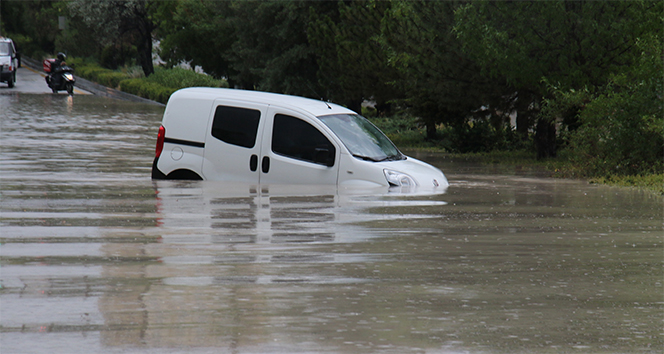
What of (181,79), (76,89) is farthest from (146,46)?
(181,79)

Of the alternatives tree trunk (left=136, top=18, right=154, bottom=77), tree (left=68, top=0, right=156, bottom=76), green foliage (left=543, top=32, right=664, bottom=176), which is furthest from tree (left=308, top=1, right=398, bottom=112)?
tree trunk (left=136, top=18, right=154, bottom=77)

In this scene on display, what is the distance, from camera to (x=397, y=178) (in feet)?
36.0

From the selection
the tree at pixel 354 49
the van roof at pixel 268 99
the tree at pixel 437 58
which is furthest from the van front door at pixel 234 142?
the tree at pixel 354 49

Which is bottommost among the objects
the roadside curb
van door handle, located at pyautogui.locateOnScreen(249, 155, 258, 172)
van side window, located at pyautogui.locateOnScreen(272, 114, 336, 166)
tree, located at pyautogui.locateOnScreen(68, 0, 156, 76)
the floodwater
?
the floodwater

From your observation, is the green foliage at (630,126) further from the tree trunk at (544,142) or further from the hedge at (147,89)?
the hedge at (147,89)

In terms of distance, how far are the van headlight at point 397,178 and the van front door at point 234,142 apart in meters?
1.68

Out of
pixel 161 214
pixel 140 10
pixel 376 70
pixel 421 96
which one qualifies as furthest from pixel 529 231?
pixel 140 10

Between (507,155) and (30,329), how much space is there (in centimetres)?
1860

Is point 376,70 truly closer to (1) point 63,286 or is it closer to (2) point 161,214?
(2) point 161,214

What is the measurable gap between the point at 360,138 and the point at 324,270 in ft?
17.1

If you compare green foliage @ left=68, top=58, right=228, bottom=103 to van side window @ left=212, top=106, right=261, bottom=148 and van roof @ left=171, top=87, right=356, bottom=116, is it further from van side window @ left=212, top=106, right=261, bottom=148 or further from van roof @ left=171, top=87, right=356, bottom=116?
van side window @ left=212, top=106, right=261, bottom=148

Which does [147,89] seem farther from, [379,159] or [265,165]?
[379,159]

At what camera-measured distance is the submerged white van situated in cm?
1108

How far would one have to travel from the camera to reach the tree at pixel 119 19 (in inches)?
2063
